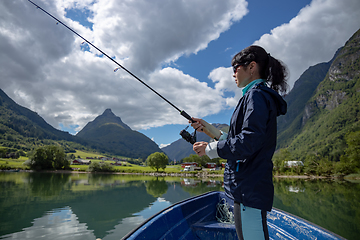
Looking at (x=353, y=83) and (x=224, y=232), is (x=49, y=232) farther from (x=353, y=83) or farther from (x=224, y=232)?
(x=353, y=83)

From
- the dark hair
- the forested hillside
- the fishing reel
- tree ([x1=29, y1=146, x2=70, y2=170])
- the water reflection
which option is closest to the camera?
the dark hair

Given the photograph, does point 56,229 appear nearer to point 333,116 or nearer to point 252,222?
point 252,222

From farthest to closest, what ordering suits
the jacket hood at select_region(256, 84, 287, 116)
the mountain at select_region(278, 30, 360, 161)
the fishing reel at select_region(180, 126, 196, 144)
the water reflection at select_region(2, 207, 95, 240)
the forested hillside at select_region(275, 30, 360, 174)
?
the mountain at select_region(278, 30, 360, 161)
the forested hillside at select_region(275, 30, 360, 174)
the water reflection at select_region(2, 207, 95, 240)
the fishing reel at select_region(180, 126, 196, 144)
the jacket hood at select_region(256, 84, 287, 116)

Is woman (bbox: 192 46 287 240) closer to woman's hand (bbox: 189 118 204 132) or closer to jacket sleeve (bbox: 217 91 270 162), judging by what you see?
jacket sleeve (bbox: 217 91 270 162)

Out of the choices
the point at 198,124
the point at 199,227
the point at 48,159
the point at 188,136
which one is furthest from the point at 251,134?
the point at 48,159

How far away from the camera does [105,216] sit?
13586 millimetres

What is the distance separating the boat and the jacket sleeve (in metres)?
2.13

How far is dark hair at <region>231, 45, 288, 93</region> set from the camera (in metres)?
1.91

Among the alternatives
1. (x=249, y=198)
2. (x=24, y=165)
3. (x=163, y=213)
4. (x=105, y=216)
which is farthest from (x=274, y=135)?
(x=24, y=165)

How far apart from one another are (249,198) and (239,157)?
16.1 inches

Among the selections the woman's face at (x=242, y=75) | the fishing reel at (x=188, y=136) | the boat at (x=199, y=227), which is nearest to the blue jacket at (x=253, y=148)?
the woman's face at (x=242, y=75)

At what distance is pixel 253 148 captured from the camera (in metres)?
1.45

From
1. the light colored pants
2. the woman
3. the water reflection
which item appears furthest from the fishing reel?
the water reflection

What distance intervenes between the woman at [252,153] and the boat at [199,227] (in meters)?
1.83
